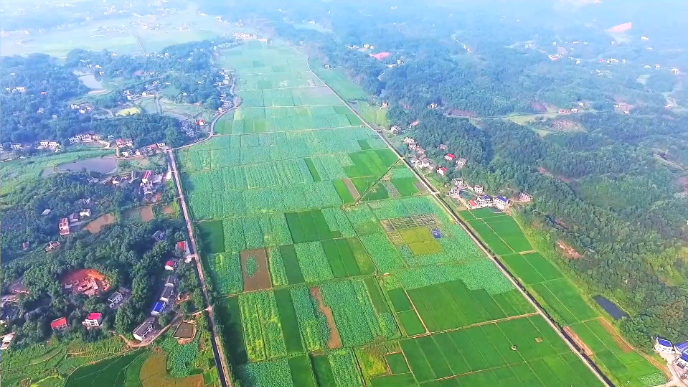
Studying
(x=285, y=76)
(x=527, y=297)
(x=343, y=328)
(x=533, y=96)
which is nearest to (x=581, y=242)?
(x=527, y=297)

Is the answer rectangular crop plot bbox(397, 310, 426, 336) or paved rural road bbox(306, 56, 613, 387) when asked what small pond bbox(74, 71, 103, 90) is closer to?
paved rural road bbox(306, 56, 613, 387)

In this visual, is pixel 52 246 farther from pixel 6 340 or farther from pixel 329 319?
pixel 329 319

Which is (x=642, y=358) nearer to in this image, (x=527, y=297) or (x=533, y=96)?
(x=527, y=297)

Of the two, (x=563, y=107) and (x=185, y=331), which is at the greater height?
(x=185, y=331)

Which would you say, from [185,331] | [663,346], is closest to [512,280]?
[663,346]

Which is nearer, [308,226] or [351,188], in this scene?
[308,226]

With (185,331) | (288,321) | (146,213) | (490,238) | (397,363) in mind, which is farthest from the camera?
(146,213)
